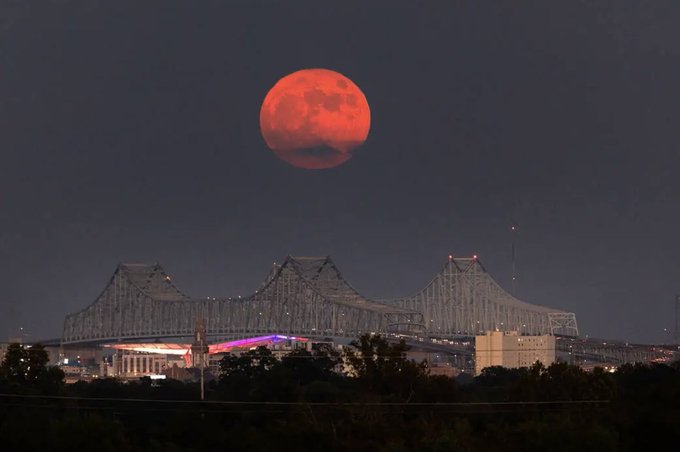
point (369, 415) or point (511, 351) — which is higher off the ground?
point (511, 351)

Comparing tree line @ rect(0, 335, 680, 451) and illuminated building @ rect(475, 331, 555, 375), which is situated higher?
illuminated building @ rect(475, 331, 555, 375)

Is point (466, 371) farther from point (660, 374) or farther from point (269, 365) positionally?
point (660, 374)

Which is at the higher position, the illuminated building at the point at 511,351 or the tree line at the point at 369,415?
the illuminated building at the point at 511,351

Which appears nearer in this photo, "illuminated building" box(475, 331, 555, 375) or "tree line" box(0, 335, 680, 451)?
"tree line" box(0, 335, 680, 451)

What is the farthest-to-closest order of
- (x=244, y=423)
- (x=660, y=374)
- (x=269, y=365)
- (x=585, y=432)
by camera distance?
1. (x=269, y=365)
2. (x=660, y=374)
3. (x=244, y=423)
4. (x=585, y=432)

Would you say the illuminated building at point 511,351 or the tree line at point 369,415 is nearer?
the tree line at point 369,415

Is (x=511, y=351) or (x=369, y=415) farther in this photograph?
(x=511, y=351)

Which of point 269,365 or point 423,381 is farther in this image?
point 269,365

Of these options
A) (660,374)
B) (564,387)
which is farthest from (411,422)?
(660,374)
